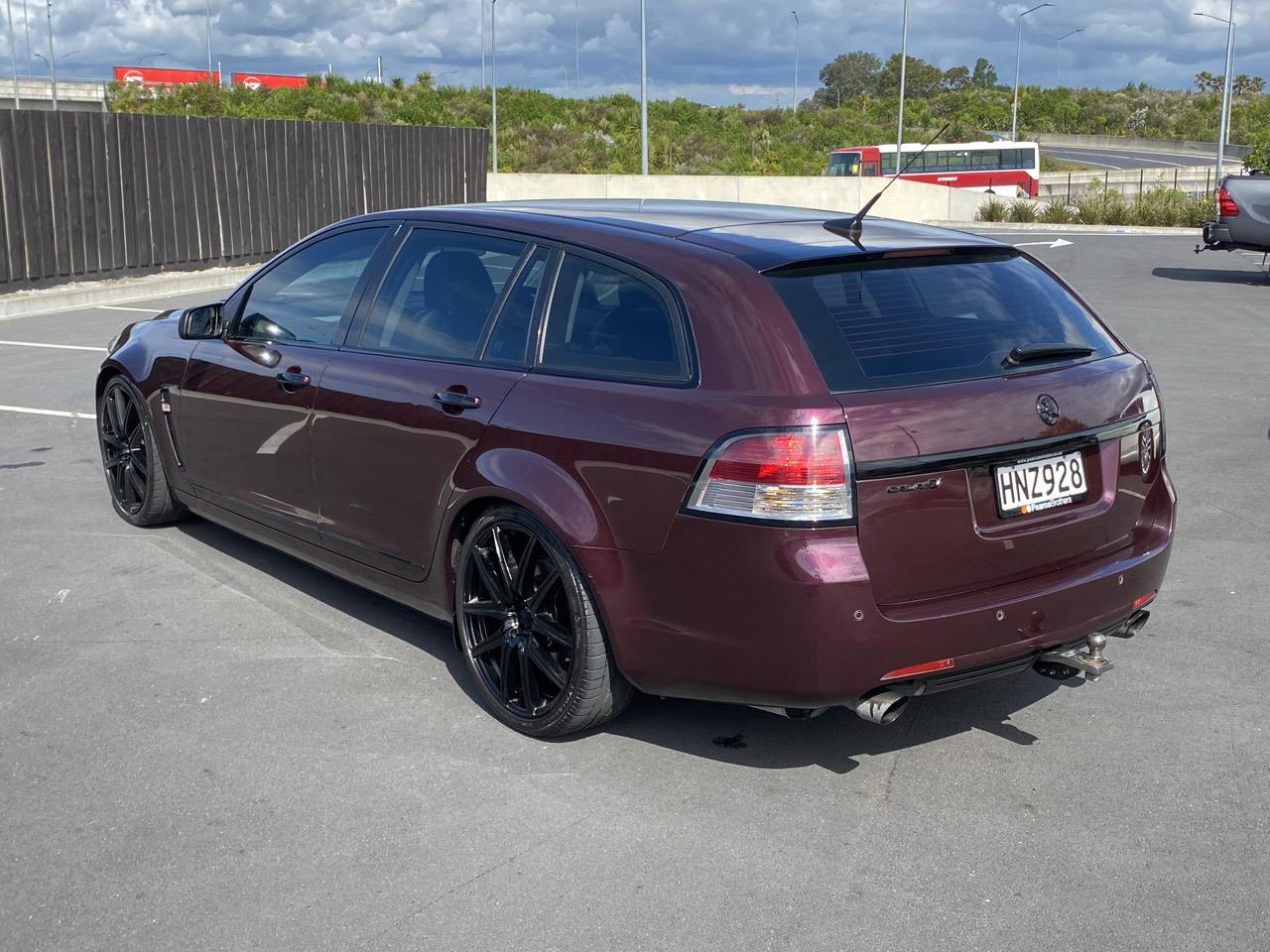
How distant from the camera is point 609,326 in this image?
420 centimetres

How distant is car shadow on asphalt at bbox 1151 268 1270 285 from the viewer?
66.6 feet

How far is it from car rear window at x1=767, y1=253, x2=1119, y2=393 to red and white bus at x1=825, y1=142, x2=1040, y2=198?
5231cm

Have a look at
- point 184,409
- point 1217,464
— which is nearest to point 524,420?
point 184,409

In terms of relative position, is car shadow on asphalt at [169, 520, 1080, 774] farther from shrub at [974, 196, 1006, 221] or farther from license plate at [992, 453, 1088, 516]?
shrub at [974, 196, 1006, 221]

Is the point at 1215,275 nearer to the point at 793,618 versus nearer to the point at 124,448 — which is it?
the point at 124,448

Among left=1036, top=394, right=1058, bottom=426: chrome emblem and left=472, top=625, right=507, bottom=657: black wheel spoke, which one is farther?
left=472, top=625, right=507, bottom=657: black wheel spoke

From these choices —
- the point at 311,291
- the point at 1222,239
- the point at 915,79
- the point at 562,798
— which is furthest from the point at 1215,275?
the point at 915,79

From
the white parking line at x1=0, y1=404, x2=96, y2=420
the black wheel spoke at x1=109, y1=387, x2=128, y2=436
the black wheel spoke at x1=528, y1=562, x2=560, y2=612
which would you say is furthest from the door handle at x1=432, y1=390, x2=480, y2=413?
the white parking line at x1=0, y1=404, x2=96, y2=420

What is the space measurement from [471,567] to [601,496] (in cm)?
76

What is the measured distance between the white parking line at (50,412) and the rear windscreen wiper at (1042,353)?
293 inches

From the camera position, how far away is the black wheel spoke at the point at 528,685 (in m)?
4.39

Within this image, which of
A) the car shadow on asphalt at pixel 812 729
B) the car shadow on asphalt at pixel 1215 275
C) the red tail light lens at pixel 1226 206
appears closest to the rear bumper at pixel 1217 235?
the red tail light lens at pixel 1226 206

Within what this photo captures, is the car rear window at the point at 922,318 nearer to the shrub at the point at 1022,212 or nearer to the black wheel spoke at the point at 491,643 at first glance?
the black wheel spoke at the point at 491,643

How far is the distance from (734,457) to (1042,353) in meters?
1.08
